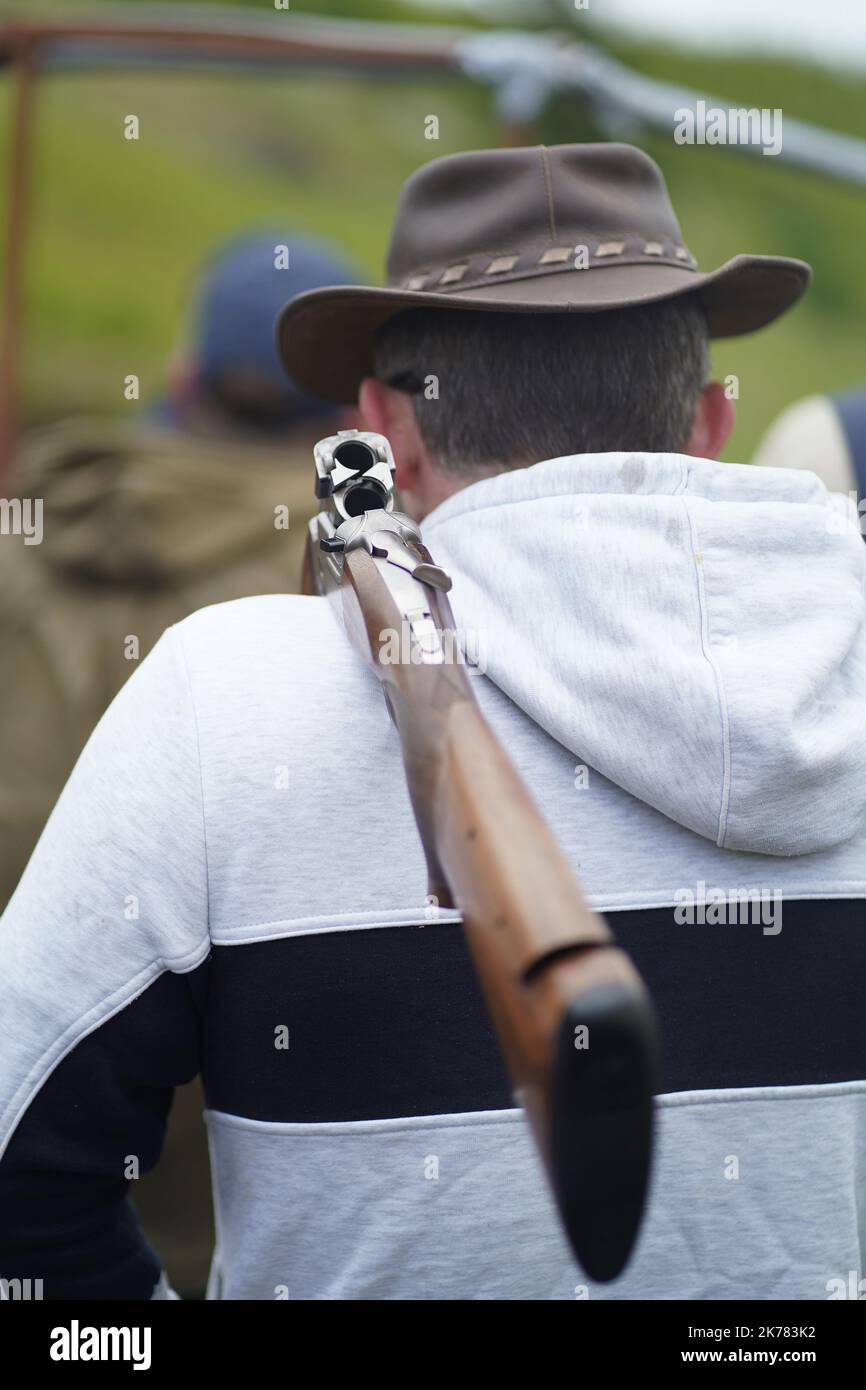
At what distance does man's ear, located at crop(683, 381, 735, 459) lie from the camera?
1.56m

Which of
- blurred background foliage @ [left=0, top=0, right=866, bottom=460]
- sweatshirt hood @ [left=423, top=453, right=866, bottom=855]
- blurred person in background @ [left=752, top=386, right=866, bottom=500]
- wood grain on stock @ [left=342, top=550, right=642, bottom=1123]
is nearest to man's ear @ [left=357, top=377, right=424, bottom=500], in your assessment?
sweatshirt hood @ [left=423, top=453, right=866, bottom=855]

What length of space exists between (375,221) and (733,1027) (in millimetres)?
7375

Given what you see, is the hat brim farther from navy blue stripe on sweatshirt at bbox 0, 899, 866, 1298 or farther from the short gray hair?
navy blue stripe on sweatshirt at bbox 0, 899, 866, 1298

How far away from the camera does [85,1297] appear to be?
4.54 ft

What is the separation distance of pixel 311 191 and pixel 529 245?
7.25m

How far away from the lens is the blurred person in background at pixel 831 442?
3.07m

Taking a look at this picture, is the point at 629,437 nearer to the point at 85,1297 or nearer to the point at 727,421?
the point at 727,421

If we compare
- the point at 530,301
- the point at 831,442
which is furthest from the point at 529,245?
the point at 831,442

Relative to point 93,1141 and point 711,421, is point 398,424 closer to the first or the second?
point 711,421

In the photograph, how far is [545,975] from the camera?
Answer: 763 millimetres

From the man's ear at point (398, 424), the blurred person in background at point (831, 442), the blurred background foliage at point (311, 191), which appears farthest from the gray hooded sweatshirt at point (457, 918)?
the blurred background foliage at point (311, 191)

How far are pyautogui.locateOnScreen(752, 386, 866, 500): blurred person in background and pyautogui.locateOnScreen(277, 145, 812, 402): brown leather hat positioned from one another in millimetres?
1421

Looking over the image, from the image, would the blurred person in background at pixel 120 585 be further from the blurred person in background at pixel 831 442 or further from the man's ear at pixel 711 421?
the blurred person in background at pixel 831 442
